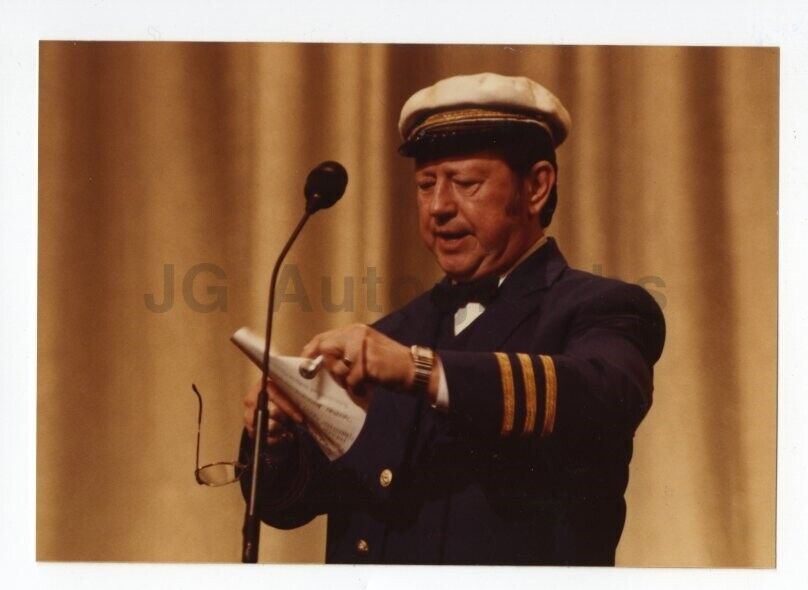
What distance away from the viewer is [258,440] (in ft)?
6.54

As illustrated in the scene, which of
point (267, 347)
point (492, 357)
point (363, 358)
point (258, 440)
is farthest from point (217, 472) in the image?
point (492, 357)

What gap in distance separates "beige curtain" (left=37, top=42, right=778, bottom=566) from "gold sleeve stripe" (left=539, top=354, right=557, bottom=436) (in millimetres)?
224

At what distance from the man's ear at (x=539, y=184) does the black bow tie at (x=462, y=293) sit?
160 mm

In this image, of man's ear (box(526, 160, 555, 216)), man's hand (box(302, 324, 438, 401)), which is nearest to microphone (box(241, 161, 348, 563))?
man's hand (box(302, 324, 438, 401))

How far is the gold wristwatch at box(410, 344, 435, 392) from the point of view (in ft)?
6.33

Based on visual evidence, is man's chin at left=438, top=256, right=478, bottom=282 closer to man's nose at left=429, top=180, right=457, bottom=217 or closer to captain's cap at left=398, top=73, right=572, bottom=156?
man's nose at left=429, top=180, right=457, bottom=217

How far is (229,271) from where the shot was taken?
6.86 ft

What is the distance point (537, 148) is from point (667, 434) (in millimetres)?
601

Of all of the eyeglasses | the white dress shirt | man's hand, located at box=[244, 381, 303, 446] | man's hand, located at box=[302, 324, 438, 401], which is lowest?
the eyeglasses

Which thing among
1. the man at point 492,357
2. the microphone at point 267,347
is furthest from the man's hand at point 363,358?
the microphone at point 267,347

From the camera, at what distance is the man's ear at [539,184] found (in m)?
2.04

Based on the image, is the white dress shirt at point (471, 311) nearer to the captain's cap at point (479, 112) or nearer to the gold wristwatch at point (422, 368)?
the gold wristwatch at point (422, 368)
